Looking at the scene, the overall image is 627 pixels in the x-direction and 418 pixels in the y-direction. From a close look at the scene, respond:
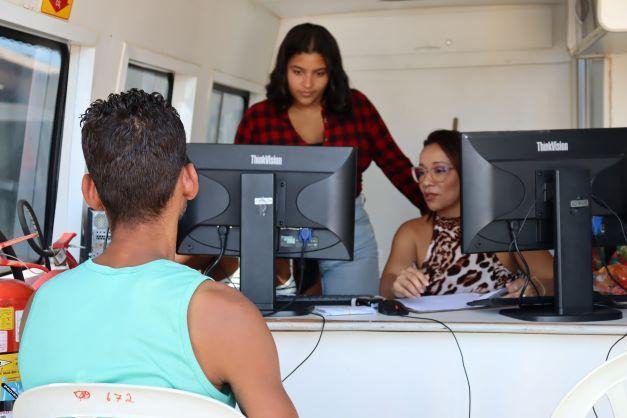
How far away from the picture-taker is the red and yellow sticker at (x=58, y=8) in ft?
11.3

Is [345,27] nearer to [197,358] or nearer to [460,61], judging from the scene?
[460,61]

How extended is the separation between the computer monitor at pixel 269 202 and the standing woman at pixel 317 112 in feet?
2.66

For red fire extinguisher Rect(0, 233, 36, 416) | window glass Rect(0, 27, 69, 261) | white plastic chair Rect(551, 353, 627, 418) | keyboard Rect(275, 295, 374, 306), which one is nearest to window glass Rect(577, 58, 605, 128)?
keyboard Rect(275, 295, 374, 306)

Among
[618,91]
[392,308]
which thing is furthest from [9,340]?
[618,91]

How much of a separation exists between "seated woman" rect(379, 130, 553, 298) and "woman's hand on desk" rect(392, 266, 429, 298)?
0.44m

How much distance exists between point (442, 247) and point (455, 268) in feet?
A: 0.32

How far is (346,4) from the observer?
5.59 metres

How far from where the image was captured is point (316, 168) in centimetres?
279

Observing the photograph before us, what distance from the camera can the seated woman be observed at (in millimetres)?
3559

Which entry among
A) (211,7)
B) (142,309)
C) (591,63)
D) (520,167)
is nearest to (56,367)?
(142,309)

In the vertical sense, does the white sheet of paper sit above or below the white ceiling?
below

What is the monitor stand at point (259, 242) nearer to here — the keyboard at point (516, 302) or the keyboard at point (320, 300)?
the keyboard at point (320, 300)

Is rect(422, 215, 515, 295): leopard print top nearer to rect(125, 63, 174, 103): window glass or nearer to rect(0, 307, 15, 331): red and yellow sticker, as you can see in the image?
rect(125, 63, 174, 103): window glass

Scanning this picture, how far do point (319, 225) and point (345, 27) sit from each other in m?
3.25
